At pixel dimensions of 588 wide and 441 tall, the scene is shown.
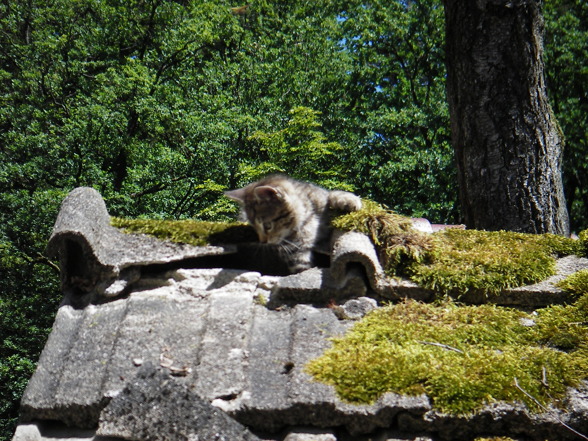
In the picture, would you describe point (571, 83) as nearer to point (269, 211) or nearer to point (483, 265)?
point (269, 211)

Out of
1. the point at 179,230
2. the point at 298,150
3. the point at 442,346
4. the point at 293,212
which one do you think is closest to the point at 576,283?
the point at 442,346

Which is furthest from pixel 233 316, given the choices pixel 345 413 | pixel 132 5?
pixel 132 5

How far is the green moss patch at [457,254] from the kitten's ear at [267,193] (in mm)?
926

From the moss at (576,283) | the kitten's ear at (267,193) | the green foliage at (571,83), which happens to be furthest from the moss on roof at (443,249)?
the green foliage at (571,83)

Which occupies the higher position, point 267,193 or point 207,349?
point 267,193

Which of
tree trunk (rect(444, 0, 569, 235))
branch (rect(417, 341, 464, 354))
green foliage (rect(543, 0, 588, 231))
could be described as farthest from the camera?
green foliage (rect(543, 0, 588, 231))

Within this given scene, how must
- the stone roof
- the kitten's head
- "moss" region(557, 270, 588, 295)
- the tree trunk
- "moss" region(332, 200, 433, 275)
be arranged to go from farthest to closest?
the tree trunk, the kitten's head, "moss" region(332, 200, 433, 275), "moss" region(557, 270, 588, 295), the stone roof

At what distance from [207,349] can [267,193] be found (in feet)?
5.92

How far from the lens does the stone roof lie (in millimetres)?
2010

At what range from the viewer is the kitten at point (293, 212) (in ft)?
10.8

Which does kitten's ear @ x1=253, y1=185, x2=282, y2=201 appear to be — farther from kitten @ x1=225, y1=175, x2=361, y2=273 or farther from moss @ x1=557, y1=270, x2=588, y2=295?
moss @ x1=557, y1=270, x2=588, y2=295

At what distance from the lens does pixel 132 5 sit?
48.1ft

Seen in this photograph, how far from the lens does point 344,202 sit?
3291 mm

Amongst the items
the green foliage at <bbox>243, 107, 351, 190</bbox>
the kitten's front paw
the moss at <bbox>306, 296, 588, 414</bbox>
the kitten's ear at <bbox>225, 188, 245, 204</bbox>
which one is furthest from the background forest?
the moss at <bbox>306, 296, 588, 414</bbox>
